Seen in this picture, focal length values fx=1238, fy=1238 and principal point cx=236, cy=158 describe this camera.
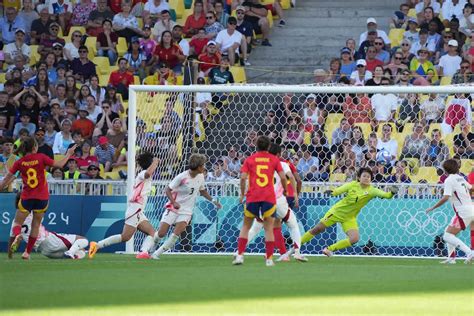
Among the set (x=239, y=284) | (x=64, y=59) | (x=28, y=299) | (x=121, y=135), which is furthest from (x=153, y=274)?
(x=64, y=59)

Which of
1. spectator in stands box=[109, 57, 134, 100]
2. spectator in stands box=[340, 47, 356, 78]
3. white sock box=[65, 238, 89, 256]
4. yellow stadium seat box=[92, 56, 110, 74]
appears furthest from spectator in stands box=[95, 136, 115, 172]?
white sock box=[65, 238, 89, 256]

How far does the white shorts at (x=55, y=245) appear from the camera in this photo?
61.1ft

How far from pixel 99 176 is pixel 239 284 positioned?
33.2ft

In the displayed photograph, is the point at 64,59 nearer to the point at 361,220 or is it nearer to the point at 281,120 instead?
the point at 281,120

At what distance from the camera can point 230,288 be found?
13.0 m

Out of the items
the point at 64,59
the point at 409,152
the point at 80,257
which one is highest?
the point at 64,59

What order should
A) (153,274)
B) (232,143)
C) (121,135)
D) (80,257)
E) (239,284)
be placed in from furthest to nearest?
(121,135) < (232,143) < (80,257) < (153,274) < (239,284)

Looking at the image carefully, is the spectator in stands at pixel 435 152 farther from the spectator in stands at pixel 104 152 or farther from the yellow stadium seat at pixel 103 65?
the yellow stadium seat at pixel 103 65

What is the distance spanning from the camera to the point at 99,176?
76.1 feet

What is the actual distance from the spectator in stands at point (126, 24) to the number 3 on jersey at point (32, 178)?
32.8 feet

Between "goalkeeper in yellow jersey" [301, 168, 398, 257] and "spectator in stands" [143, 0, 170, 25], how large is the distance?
10.1 m

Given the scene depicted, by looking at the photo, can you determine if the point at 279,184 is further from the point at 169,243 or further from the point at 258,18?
the point at 258,18

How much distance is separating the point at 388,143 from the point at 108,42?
8.78m

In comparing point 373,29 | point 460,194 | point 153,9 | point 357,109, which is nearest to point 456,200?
point 460,194
